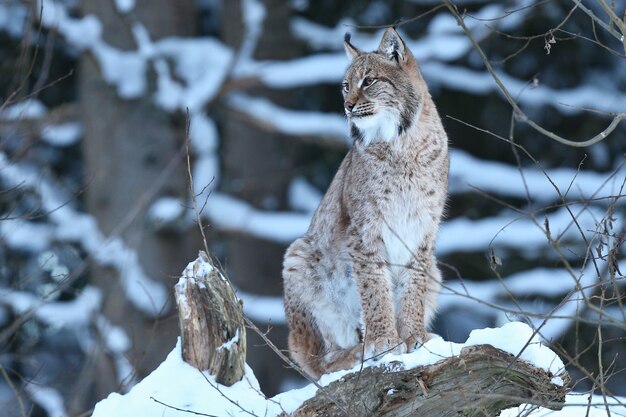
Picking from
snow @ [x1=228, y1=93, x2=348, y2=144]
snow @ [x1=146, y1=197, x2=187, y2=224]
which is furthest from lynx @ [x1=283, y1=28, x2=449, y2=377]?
snow @ [x1=228, y1=93, x2=348, y2=144]

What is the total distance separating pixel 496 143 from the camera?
14273mm

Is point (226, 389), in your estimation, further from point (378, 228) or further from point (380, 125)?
point (380, 125)

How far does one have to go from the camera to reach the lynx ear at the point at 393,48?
634 cm

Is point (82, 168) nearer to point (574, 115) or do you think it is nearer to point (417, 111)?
point (574, 115)

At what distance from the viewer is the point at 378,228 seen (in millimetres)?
6254

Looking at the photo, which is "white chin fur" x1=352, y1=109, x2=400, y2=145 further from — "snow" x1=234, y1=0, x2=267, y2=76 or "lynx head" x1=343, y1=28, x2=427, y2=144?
"snow" x1=234, y1=0, x2=267, y2=76

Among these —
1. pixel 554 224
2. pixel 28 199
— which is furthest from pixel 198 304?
pixel 28 199

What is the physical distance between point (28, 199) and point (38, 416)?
2777 mm

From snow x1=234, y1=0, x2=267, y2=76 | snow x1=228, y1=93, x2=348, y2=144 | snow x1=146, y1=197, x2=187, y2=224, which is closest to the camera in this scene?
snow x1=146, y1=197, x2=187, y2=224

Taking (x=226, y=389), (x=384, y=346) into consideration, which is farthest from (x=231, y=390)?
(x=384, y=346)

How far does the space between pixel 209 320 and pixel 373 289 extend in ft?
3.72

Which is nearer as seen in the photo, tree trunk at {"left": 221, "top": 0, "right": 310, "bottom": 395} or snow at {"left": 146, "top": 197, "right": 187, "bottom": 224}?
snow at {"left": 146, "top": 197, "right": 187, "bottom": 224}

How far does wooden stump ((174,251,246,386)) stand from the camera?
5.43 meters

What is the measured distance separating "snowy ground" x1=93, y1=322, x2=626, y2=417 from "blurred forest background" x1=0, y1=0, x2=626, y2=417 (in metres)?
3.83
